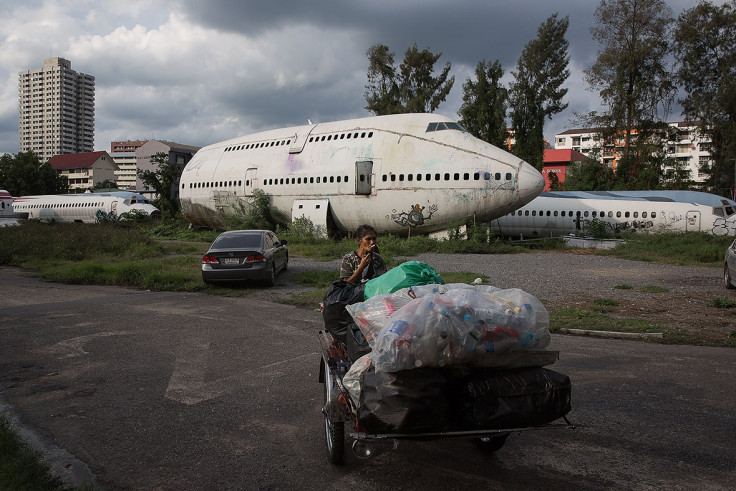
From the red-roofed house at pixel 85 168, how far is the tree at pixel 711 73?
122 metres

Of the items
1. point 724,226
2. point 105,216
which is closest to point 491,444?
point 724,226

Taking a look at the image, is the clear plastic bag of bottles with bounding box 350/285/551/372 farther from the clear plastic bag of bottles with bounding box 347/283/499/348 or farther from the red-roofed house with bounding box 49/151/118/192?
the red-roofed house with bounding box 49/151/118/192

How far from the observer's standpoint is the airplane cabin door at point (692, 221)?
28016 mm

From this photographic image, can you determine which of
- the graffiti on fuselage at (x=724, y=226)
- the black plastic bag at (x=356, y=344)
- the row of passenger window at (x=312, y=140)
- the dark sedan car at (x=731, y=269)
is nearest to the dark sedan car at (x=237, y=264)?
the black plastic bag at (x=356, y=344)

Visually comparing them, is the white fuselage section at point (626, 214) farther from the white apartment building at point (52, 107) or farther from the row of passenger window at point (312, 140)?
the white apartment building at point (52, 107)

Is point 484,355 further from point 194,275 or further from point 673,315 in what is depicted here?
point 194,275

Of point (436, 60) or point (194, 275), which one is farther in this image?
point (436, 60)

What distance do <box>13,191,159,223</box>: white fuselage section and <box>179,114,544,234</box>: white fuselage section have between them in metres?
20.0

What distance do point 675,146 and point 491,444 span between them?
9636cm

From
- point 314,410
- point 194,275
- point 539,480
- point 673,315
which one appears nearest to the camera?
point 539,480

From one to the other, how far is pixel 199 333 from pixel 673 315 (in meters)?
8.79

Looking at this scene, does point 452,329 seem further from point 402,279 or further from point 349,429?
point 349,429

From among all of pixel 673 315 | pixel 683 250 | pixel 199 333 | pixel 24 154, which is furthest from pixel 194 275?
pixel 24 154

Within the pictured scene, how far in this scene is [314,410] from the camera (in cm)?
525
